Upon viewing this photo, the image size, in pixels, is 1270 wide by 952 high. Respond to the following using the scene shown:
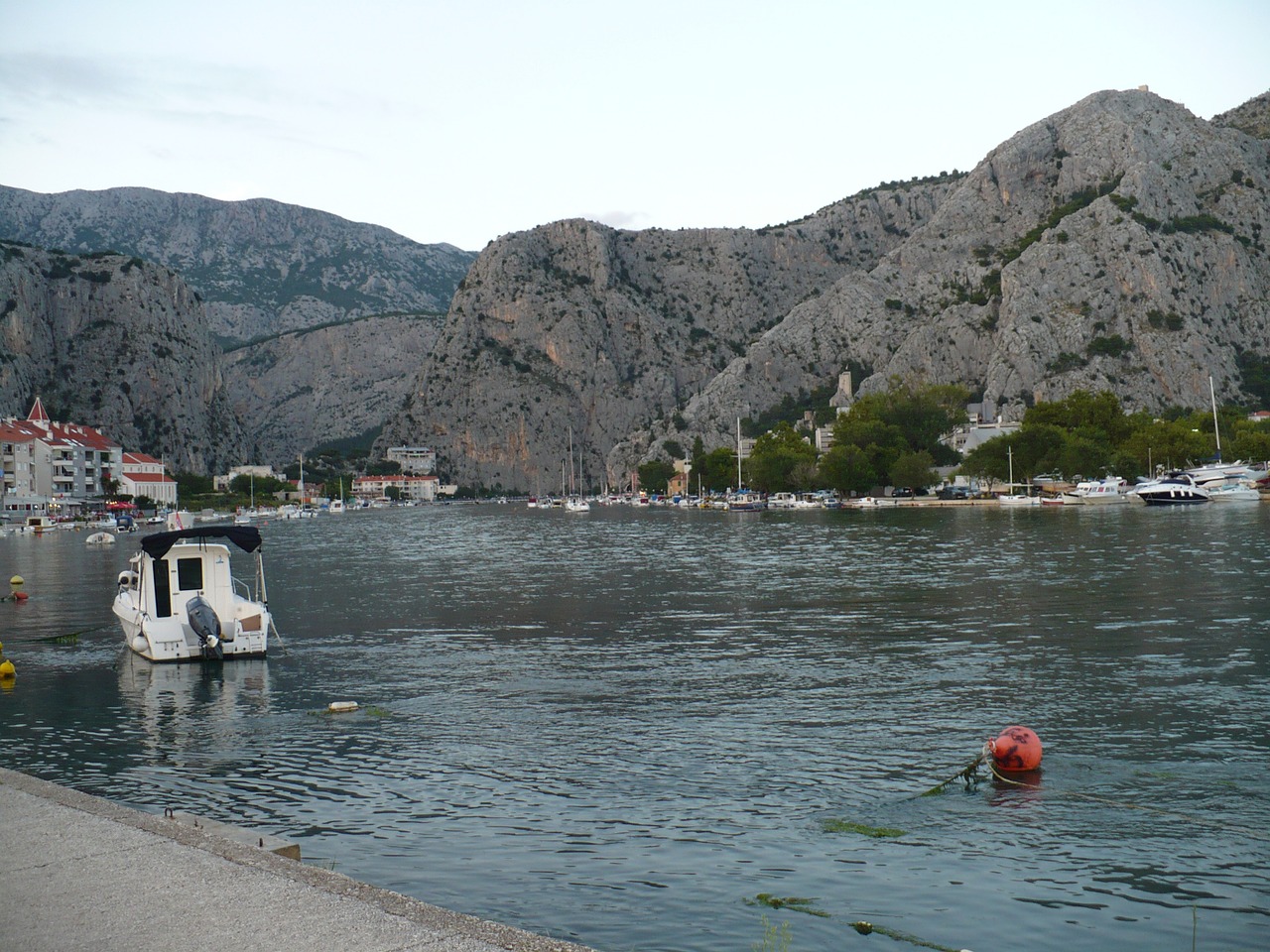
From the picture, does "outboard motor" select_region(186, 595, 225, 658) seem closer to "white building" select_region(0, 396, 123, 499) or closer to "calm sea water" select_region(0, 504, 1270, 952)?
"calm sea water" select_region(0, 504, 1270, 952)

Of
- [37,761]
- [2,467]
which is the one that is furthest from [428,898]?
[2,467]

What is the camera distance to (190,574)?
3594 cm

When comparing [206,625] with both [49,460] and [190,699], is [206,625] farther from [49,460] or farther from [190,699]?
[49,460]

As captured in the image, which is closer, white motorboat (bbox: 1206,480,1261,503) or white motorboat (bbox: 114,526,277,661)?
white motorboat (bbox: 114,526,277,661)

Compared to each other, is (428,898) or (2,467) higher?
(2,467)

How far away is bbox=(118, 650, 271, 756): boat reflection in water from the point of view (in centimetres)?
2383

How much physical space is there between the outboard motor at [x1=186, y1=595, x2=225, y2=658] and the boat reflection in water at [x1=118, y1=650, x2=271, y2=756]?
502 mm

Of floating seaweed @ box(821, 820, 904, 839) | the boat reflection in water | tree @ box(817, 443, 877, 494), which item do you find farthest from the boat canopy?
tree @ box(817, 443, 877, 494)

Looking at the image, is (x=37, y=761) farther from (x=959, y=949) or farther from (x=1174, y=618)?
(x=1174, y=618)

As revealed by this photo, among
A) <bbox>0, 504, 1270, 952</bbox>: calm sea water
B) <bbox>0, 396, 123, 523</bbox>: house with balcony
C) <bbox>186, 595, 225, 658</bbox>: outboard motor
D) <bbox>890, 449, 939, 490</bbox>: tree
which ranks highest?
<bbox>0, 396, 123, 523</bbox>: house with balcony

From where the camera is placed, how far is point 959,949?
38.1ft

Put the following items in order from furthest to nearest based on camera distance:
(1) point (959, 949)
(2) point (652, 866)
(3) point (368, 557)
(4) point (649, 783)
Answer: (3) point (368, 557), (4) point (649, 783), (2) point (652, 866), (1) point (959, 949)

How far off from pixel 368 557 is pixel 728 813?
7422 cm

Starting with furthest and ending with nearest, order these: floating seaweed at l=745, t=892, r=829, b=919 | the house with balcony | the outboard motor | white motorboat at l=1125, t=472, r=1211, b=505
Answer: the house with balcony, white motorboat at l=1125, t=472, r=1211, b=505, the outboard motor, floating seaweed at l=745, t=892, r=829, b=919
